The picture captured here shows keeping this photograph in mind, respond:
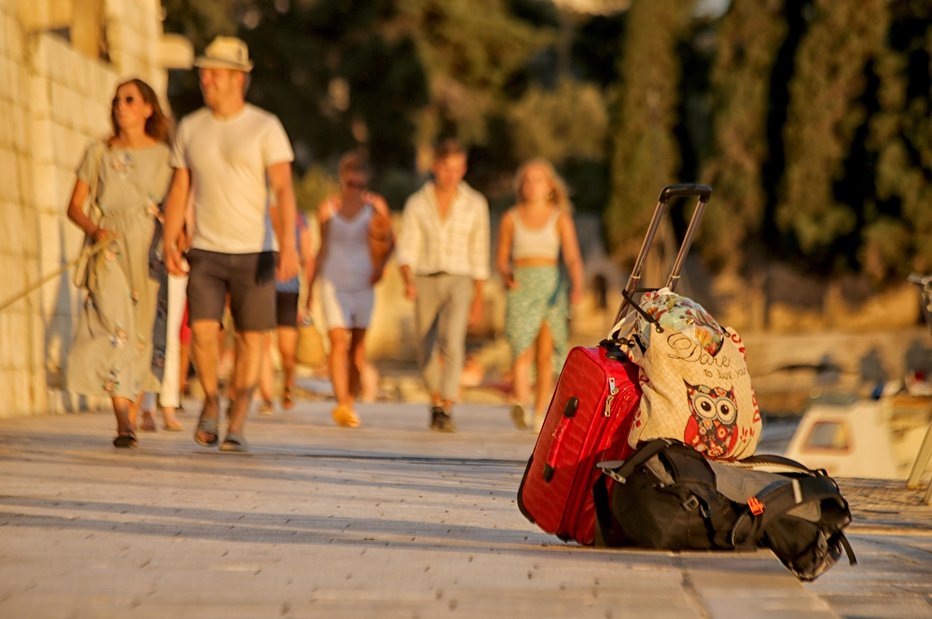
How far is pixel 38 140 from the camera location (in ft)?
41.6

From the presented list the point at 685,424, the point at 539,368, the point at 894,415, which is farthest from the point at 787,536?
the point at 894,415

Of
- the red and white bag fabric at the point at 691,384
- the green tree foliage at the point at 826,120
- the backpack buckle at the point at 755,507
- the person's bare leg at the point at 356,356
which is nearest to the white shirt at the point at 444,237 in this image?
the person's bare leg at the point at 356,356

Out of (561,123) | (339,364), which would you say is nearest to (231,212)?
(339,364)

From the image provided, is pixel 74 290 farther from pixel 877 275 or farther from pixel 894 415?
pixel 877 275

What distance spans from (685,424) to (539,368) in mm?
7131

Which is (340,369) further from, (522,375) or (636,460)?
(636,460)

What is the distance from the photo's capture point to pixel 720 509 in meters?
5.17

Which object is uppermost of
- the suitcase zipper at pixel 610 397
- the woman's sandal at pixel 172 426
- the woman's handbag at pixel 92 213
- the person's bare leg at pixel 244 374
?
the woman's handbag at pixel 92 213

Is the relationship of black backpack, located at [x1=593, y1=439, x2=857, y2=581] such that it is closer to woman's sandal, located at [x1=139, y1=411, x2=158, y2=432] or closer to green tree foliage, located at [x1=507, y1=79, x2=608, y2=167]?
woman's sandal, located at [x1=139, y1=411, x2=158, y2=432]

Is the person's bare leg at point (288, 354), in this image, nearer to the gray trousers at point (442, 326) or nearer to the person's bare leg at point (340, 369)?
the person's bare leg at point (340, 369)

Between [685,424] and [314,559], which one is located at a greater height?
[685,424]

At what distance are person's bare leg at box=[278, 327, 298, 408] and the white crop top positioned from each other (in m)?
1.88

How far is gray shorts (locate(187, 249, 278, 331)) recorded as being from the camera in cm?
883

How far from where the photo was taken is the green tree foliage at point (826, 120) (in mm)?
44000
